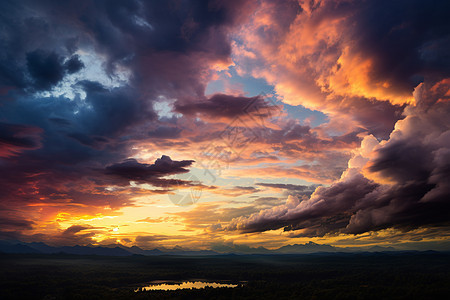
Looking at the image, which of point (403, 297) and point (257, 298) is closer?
point (403, 297)

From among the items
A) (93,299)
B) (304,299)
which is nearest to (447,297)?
(304,299)

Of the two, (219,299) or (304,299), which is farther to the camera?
(219,299)

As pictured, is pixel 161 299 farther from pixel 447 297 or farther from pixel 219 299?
pixel 447 297

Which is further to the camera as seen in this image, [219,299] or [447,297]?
[219,299]

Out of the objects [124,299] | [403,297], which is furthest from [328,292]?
[124,299]

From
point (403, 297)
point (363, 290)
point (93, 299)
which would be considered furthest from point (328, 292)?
point (93, 299)

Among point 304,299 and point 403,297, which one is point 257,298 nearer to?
point 304,299

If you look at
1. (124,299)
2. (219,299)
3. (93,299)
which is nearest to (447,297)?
(219,299)

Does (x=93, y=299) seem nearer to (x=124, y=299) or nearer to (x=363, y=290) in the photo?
(x=124, y=299)
